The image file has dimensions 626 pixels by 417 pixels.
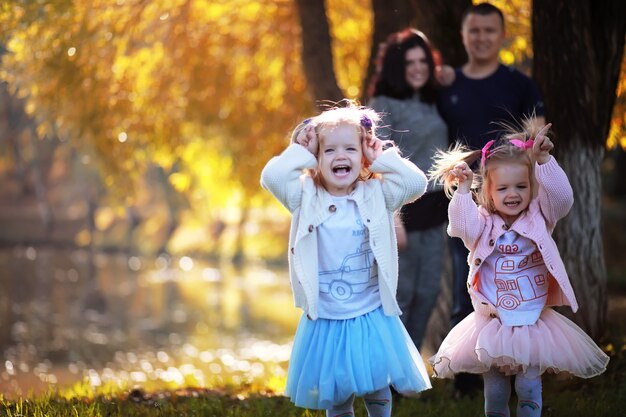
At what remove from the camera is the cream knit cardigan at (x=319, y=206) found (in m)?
4.15

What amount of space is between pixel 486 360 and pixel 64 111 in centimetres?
763

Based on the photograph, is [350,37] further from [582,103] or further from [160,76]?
[582,103]

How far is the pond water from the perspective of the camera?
9.86 m

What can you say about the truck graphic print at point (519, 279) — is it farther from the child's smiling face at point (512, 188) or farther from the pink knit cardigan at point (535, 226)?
the child's smiling face at point (512, 188)

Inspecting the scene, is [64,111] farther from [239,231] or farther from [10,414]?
[239,231]

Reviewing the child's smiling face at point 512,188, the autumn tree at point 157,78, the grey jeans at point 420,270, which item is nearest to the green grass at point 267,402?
the grey jeans at point 420,270

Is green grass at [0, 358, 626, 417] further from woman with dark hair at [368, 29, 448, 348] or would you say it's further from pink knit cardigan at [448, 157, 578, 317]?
pink knit cardigan at [448, 157, 578, 317]

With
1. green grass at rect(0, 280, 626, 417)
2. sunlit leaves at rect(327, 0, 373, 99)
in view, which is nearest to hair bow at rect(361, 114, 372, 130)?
green grass at rect(0, 280, 626, 417)

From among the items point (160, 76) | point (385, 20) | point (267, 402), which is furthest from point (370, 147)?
point (160, 76)

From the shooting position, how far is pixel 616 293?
50.1 ft

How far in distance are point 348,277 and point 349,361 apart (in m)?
0.40

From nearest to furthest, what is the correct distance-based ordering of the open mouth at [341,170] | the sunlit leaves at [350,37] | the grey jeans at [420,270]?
1. the open mouth at [341,170]
2. the grey jeans at [420,270]
3. the sunlit leaves at [350,37]

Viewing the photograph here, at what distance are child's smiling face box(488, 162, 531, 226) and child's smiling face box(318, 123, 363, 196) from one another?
69 centimetres

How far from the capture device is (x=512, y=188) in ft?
14.3
